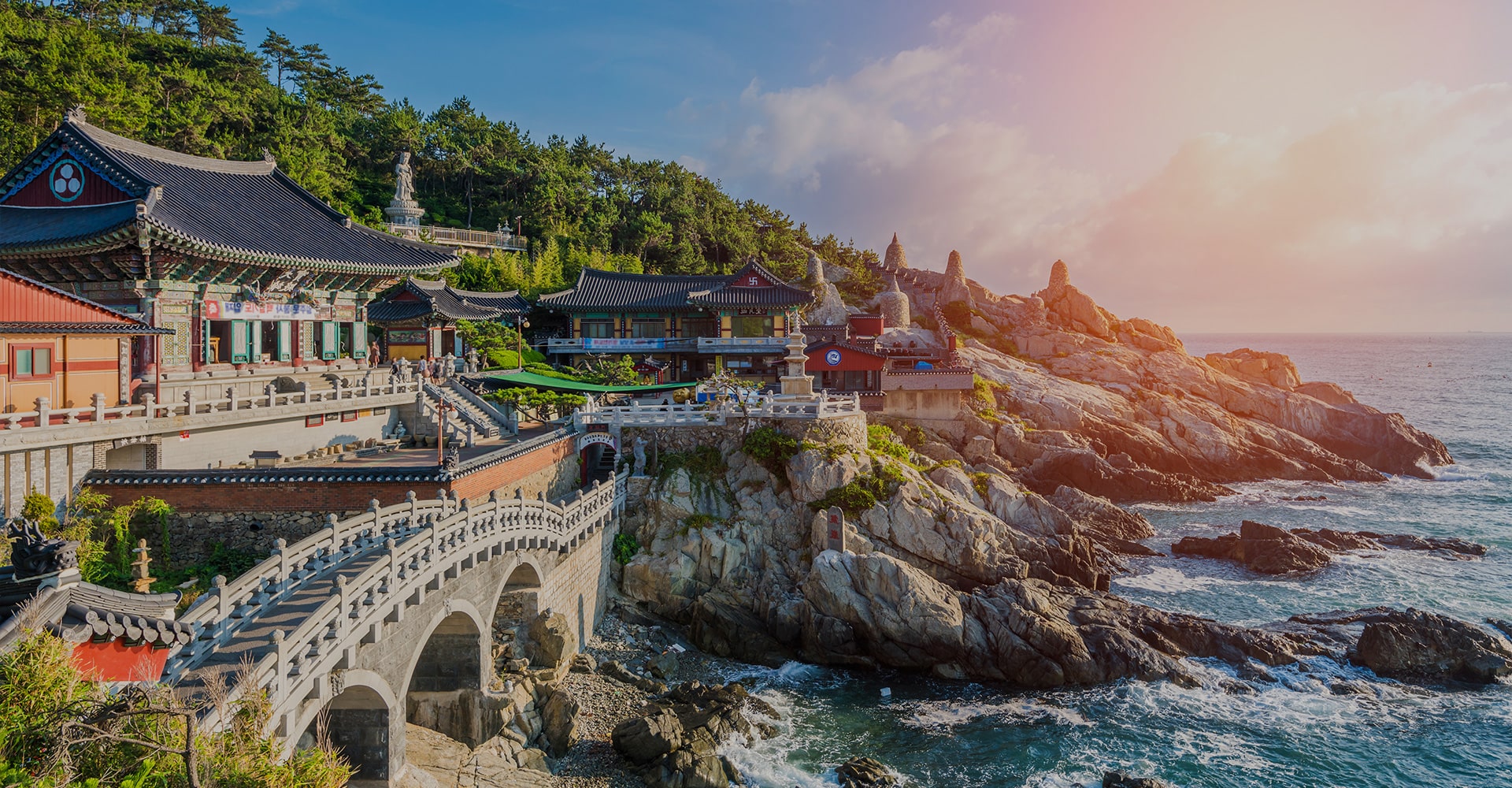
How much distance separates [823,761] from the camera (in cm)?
2573

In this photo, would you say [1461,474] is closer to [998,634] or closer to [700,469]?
[998,634]

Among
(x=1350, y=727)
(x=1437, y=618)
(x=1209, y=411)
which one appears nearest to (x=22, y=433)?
(x=1350, y=727)

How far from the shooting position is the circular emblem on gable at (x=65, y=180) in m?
30.5

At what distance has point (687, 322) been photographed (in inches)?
2530

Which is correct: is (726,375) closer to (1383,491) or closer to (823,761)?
(823,761)

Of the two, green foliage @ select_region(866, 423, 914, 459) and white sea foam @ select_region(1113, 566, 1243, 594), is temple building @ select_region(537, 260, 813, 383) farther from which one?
white sea foam @ select_region(1113, 566, 1243, 594)

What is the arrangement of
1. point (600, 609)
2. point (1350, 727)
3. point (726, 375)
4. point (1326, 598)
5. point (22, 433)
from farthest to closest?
point (726, 375)
point (1326, 598)
point (600, 609)
point (1350, 727)
point (22, 433)

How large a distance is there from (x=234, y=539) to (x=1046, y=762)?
88.8 ft

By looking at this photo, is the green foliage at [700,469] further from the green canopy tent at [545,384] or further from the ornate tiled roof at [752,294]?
the ornate tiled roof at [752,294]

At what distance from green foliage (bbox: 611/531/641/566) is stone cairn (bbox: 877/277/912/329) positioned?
171 feet

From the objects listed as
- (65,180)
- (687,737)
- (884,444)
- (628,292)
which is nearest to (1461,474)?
(884,444)

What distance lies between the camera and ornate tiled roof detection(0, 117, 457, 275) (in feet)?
92.7

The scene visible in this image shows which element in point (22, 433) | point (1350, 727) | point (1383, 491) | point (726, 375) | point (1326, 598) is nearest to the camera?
point (22, 433)

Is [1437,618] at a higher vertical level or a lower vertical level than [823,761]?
higher
